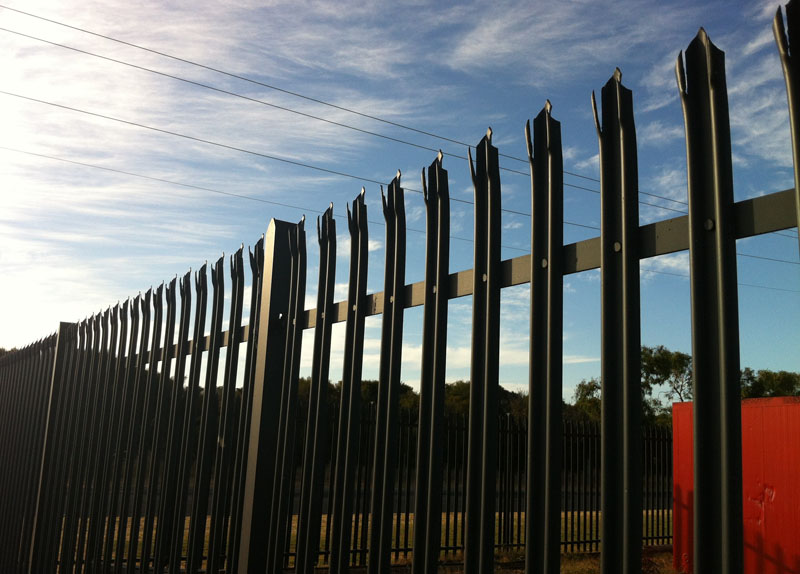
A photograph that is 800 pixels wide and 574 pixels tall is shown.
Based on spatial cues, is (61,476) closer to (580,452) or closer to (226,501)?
(226,501)

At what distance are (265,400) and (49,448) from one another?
4617 millimetres

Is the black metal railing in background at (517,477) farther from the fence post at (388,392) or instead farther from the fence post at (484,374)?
the fence post at (484,374)

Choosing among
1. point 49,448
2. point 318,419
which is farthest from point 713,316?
point 49,448

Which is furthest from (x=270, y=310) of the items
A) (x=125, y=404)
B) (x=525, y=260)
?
(x=125, y=404)

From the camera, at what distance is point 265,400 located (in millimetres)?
3338

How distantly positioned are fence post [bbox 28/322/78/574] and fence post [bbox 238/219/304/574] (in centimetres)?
409

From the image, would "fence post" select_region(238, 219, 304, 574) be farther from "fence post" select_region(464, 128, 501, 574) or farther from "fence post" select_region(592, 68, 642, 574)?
"fence post" select_region(592, 68, 642, 574)

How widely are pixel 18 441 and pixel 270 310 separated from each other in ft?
21.7

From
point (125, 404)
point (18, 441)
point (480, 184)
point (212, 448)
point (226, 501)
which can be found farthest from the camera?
point (18, 441)

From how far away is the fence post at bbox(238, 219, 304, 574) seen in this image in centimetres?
323

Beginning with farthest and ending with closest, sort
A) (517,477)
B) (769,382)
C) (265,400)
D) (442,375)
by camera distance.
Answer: (769,382) → (517,477) → (265,400) → (442,375)

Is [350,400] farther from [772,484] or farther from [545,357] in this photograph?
[772,484]

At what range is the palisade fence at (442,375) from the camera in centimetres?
151

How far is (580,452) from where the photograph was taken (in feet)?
38.4
